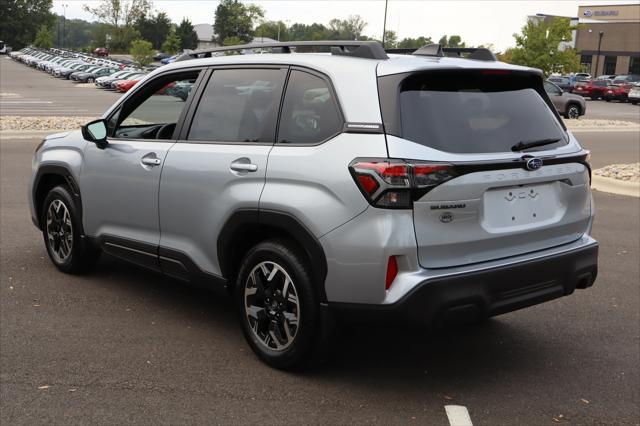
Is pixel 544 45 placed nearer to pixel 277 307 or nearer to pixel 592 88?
pixel 592 88

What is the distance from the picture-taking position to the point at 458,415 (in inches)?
147

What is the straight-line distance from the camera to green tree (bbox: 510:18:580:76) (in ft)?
117

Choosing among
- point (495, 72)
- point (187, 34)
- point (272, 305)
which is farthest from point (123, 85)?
point (187, 34)

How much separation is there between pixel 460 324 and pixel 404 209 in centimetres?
69

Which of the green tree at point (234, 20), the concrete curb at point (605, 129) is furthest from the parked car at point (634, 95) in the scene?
the green tree at point (234, 20)

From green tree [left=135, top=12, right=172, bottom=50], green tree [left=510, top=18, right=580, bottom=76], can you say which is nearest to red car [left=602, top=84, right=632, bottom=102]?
green tree [left=510, top=18, right=580, bottom=76]

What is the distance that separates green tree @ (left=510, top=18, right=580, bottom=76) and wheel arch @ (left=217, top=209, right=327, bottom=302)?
110 ft

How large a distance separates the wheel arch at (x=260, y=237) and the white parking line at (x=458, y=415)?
872mm

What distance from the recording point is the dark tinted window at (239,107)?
14.3 ft

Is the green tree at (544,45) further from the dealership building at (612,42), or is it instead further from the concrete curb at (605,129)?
the dealership building at (612,42)

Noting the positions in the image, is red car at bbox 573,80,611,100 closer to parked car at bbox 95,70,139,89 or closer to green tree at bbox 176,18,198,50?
parked car at bbox 95,70,139,89

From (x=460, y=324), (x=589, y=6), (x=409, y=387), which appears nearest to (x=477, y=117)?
(x=460, y=324)

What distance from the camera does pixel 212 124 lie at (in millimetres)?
4715

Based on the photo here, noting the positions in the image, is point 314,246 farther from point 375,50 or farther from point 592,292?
point 592,292
